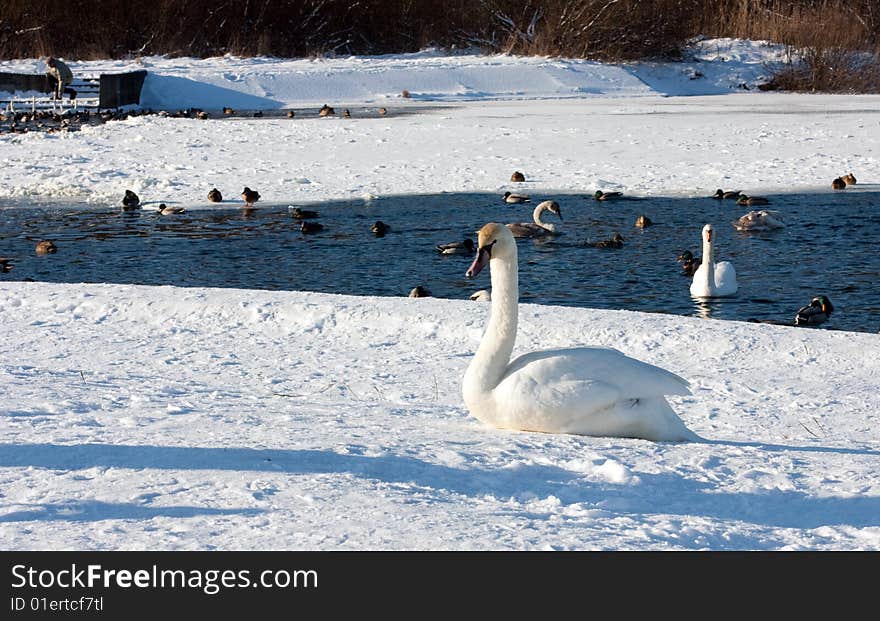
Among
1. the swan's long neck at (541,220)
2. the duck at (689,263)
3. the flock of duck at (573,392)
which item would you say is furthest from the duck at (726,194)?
the flock of duck at (573,392)

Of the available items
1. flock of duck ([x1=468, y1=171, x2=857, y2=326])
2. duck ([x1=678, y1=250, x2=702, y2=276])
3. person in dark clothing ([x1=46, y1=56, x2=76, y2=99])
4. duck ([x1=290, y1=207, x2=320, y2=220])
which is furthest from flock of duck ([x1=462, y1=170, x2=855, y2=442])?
person in dark clothing ([x1=46, y1=56, x2=76, y2=99])

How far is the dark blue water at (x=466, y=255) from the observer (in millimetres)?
10938

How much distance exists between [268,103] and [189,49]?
10122mm

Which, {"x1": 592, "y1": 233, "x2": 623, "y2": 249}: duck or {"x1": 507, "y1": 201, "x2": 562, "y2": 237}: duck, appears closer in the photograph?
{"x1": 592, "y1": 233, "x2": 623, "y2": 249}: duck

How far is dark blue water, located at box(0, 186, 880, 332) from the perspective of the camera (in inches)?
431

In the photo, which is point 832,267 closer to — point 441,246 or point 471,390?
point 441,246

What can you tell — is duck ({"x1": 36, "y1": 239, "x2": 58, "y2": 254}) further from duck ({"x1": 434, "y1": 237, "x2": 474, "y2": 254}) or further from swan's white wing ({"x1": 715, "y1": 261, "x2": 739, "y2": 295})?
swan's white wing ({"x1": 715, "y1": 261, "x2": 739, "y2": 295})

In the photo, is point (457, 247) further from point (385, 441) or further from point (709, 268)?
point (385, 441)

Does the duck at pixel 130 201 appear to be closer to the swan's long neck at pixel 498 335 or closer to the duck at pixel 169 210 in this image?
the duck at pixel 169 210

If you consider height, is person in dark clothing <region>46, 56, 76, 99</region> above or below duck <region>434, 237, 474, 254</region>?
above

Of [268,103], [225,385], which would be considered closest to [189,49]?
[268,103]

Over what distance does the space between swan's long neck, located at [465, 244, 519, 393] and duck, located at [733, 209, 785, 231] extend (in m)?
8.06

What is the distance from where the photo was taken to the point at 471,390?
18.2 ft

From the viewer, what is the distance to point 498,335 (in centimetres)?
566
